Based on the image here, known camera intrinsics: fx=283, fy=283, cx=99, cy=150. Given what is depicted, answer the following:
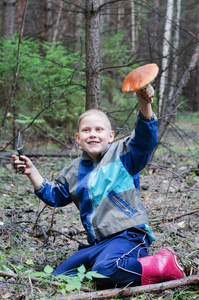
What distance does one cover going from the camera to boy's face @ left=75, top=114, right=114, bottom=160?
2.46m

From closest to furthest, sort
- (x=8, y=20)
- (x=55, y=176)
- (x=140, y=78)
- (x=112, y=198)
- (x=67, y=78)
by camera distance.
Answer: (x=140, y=78) → (x=112, y=198) → (x=67, y=78) → (x=55, y=176) → (x=8, y=20)

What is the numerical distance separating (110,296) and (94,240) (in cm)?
55

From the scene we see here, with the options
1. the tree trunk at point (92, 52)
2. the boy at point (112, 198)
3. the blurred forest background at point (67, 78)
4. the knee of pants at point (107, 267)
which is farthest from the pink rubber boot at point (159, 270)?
the tree trunk at point (92, 52)

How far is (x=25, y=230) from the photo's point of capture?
3.13 metres

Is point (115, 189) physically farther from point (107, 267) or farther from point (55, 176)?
point (55, 176)

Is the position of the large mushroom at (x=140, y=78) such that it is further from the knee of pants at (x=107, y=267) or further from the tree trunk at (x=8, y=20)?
the tree trunk at (x=8, y=20)

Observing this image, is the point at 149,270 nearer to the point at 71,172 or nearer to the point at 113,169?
the point at 113,169

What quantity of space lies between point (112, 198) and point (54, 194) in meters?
0.61

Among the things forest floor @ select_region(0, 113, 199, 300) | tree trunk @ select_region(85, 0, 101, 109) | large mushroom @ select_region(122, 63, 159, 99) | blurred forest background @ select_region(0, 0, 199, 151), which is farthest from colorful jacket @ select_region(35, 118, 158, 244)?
tree trunk @ select_region(85, 0, 101, 109)

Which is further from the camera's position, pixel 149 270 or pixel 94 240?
pixel 94 240

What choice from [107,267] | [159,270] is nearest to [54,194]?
[107,267]

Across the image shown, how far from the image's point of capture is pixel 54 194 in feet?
8.63

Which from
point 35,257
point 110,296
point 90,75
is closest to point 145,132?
point 110,296

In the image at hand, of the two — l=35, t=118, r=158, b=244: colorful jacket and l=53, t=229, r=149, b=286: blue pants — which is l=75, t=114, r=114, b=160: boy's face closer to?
l=35, t=118, r=158, b=244: colorful jacket
